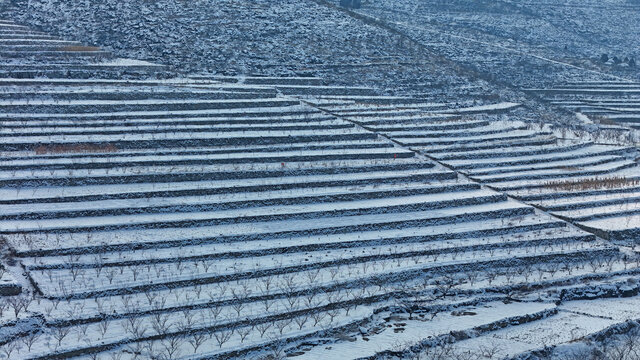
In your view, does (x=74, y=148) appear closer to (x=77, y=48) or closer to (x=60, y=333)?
(x=60, y=333)

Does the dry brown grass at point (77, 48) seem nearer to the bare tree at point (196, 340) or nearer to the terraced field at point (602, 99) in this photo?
the bare tree at point (196, 340)

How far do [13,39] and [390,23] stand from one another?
19.5 metres

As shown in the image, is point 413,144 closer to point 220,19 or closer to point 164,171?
point 164,171

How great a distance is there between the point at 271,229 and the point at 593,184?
8.81 meters

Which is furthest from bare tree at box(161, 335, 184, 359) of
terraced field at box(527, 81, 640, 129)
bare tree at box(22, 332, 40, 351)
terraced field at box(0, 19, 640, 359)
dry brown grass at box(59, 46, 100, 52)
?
terraced field at box(527, 81, 640, 129)

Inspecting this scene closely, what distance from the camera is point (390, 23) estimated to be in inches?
1379

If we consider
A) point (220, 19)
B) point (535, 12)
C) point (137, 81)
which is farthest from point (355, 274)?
point (535, 12)

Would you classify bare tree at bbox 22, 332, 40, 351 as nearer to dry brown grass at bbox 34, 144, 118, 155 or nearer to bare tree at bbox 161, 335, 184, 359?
bare tree at bbox 161, 335, 184, 359

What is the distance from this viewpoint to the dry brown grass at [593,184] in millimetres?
15820

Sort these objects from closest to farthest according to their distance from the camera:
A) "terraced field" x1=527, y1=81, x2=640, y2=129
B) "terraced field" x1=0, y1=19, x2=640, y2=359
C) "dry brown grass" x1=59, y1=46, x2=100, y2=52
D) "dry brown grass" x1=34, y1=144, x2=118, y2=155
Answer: "terraced field" x1=0, y1=19, x2=640, y2=359 → "dry brown grass" x1=34, y1=144, x2=118, y2=155 → "dry brown grass" x1=59, y1=46, x2=100, y2=52 → "terraced field" x1=527, y1=81, x2=640, y2=129

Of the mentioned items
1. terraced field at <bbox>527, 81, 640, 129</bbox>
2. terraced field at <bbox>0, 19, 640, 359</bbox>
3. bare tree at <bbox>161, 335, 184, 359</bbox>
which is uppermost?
terraced field at <bbox>527, 81, 640, 129</bbox>

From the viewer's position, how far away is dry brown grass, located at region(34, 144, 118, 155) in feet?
49.0

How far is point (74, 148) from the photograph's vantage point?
15.2m

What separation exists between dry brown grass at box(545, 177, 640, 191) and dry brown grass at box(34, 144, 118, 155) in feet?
35.6
